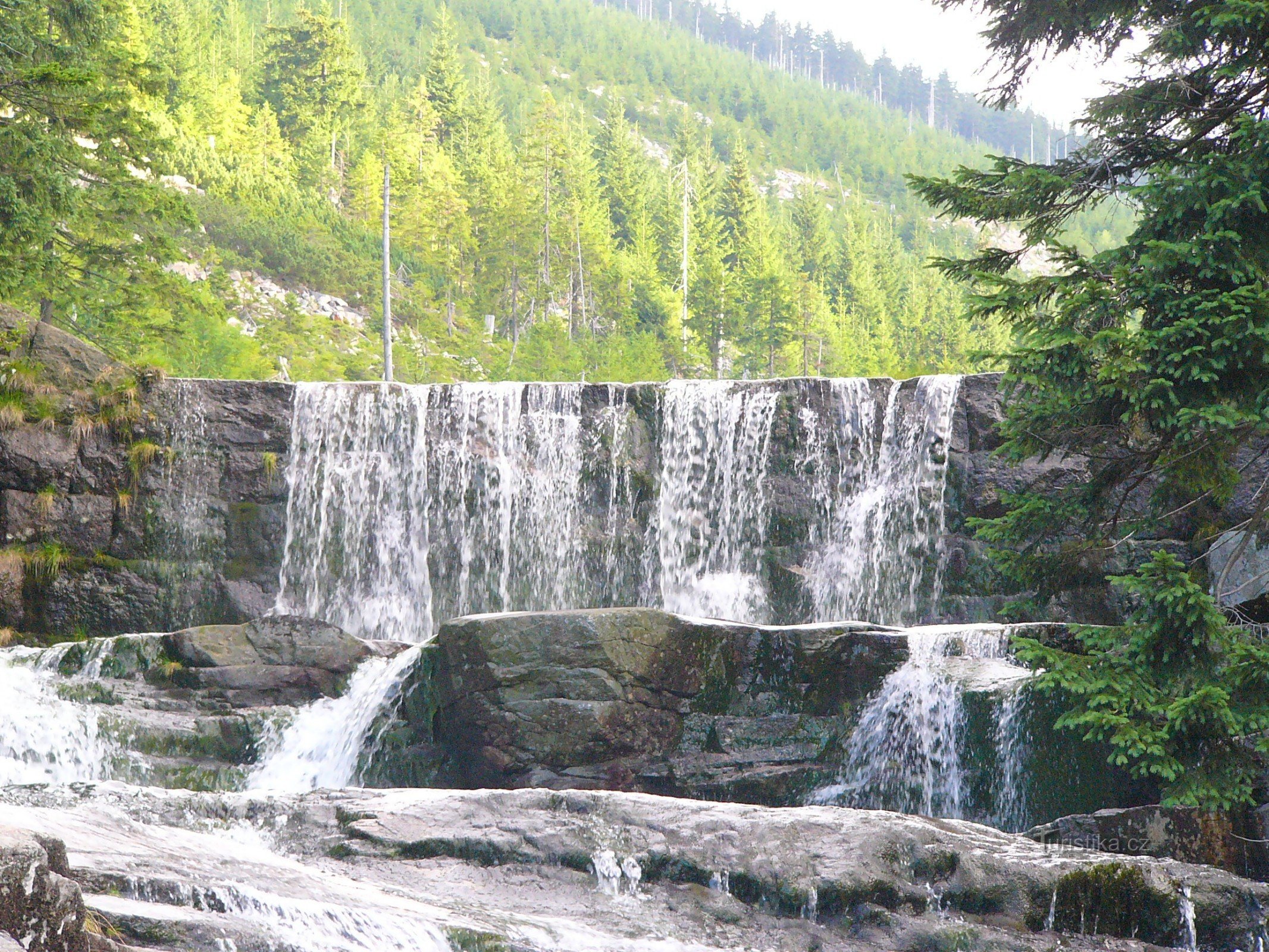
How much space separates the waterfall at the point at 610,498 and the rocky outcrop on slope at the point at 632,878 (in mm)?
10115

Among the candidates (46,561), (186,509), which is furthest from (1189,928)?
(46,561)

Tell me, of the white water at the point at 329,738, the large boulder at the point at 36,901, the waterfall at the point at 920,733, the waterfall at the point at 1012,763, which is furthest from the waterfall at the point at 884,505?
the large boulder at the point at 36,901

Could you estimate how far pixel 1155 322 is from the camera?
30.1ft

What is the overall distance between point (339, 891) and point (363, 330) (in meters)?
36.7

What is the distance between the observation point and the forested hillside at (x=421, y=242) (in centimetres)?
2547

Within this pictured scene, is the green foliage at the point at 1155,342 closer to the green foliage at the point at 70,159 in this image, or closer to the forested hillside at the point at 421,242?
the green foliage at the point at 70,159

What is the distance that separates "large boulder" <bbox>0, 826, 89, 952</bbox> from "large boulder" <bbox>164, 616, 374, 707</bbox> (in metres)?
8.82

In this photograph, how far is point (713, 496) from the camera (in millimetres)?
19922

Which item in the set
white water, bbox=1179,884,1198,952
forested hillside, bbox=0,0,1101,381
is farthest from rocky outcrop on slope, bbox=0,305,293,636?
white water, bbox=1179,884,1198,952

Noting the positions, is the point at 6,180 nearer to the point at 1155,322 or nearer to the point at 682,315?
the point at 1155,322

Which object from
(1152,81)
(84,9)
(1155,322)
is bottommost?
(1155,322)

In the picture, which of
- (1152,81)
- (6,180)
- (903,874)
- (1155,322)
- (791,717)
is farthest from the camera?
(6,180)

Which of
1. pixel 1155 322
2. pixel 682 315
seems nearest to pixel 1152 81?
pixel 1155 322

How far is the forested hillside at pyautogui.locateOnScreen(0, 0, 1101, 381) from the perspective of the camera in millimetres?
25469
